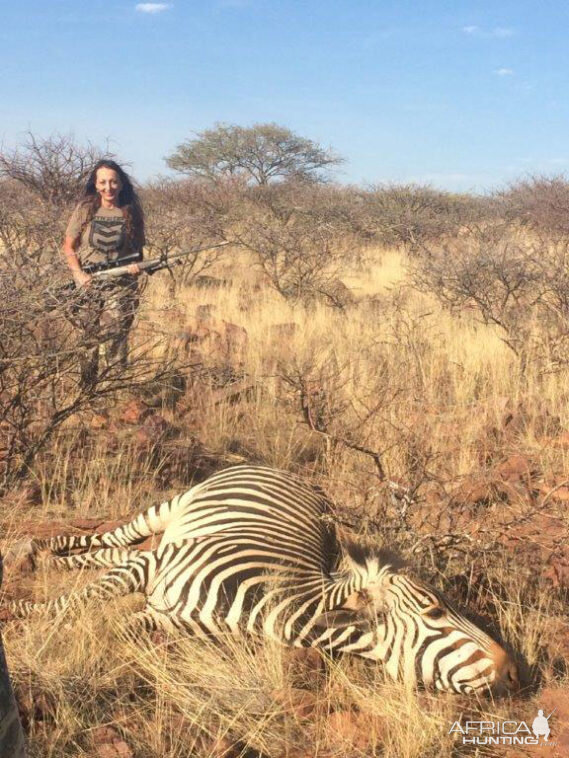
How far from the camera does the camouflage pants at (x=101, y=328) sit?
175 inches

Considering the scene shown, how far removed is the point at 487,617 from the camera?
140 inches

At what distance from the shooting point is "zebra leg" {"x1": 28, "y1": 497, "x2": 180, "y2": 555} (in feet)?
13.4

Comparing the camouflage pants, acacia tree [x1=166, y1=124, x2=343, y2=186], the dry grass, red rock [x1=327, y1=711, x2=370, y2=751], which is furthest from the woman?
acacia tree [x1=166, y1=124, x2=343, y2=186]

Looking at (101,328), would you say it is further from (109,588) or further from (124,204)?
(124,204)

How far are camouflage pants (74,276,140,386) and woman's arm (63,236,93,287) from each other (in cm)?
48

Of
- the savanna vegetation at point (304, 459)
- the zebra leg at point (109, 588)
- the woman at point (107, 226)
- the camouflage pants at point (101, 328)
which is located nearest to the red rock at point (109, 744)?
the savanna vegetation at point (304, 459)

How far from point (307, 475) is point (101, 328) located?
5.56 feet

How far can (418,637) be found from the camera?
2.73 m

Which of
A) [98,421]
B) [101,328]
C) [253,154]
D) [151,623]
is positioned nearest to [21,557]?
[151,623]

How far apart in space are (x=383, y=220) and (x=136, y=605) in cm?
1626

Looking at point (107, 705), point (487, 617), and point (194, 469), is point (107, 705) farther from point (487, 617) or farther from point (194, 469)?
point (194, 469)

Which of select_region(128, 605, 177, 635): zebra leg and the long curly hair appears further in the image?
the long curly hair

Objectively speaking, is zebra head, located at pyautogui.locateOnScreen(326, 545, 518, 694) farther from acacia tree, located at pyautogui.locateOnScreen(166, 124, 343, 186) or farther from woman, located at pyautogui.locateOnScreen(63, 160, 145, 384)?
acacia tree, located at pyautogui.locateOnScreen(166, 124, 343, 186)

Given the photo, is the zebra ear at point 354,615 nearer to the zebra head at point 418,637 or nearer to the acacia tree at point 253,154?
the zebra head at point 418,637
